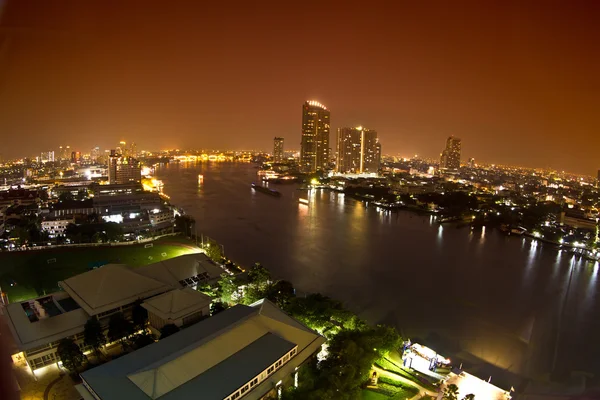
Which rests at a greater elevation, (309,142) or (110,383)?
(309,142)

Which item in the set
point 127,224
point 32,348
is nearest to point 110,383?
point 32,348

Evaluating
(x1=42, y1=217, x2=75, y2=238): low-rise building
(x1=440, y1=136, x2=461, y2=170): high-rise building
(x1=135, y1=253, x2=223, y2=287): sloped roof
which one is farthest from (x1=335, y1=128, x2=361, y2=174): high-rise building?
(x1=135, y1=253, x2=223, y2=287): sloped roof

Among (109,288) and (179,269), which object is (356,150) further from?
(109,288)

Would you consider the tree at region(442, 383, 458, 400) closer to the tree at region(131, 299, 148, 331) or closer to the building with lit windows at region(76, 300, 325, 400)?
the building with lit windows at region(76, 300, 325, 400)

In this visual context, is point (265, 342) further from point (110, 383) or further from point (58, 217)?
point (58, 217)

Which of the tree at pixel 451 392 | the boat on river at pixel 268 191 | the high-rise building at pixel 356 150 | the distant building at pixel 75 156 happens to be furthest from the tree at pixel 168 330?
the distant building at pixel 75 156

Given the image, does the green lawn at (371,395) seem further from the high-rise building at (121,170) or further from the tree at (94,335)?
the high-rise building at (121,170)

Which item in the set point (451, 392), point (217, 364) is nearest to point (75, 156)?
point (217, 364)
